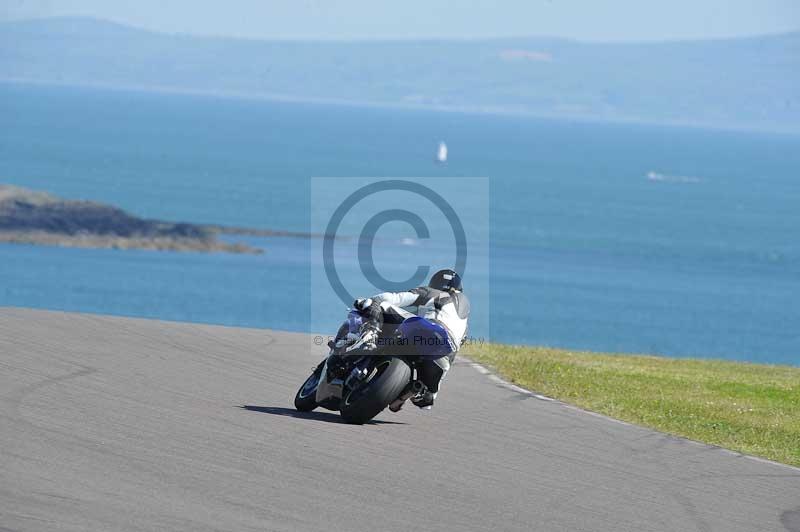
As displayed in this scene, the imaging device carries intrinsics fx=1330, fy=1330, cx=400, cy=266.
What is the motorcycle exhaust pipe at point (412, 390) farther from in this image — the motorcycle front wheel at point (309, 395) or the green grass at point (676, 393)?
the green grass at point (676, 393)

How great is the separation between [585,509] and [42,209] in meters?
117

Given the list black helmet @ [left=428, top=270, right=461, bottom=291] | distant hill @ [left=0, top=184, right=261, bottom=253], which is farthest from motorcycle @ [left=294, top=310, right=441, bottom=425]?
distant hill @ [left=0, top=184, right=261, bottom=253]

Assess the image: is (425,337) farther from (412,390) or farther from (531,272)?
(531,272)

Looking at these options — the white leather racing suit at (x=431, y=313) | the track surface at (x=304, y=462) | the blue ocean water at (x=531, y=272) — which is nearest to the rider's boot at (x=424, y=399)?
the white leather racing suit at (x=431, y=313)

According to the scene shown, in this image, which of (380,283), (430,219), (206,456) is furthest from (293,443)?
(430,219)

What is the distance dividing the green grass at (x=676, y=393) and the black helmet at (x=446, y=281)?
3308mm

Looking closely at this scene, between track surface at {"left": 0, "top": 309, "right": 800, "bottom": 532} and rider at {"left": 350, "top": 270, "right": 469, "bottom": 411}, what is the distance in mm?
681

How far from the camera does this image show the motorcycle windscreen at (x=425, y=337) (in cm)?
1123

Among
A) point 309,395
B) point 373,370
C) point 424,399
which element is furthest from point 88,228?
point 373,370

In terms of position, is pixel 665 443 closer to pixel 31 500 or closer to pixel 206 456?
pixel 206 456

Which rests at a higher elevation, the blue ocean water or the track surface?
the track surface

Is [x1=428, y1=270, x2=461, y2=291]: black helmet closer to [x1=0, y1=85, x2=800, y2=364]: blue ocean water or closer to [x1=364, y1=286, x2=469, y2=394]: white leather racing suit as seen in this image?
[x1=364, y1=286, x2=469, y2=394]: white leather racing suit

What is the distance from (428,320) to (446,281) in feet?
2.08

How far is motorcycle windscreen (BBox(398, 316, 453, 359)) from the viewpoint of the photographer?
1123 cm
